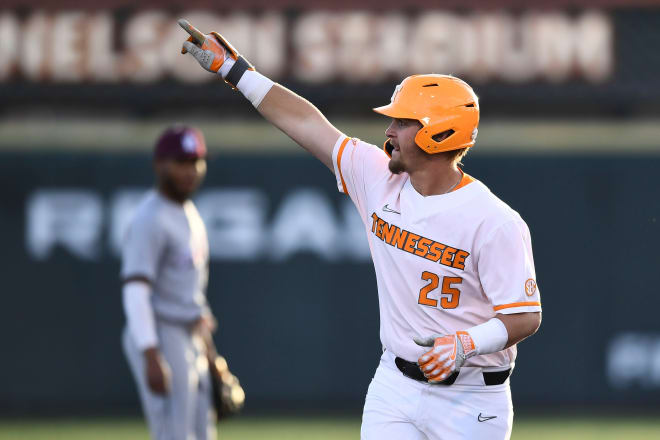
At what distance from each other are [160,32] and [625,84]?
3.98 metres

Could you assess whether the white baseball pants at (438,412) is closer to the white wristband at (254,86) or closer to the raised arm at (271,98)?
the raised arm at (271,98)

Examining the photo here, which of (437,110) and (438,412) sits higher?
(437,110)

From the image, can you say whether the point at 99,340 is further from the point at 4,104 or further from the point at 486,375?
the point at 486,375

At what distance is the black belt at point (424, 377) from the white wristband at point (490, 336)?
21cm

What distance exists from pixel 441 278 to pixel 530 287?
0.35 metres

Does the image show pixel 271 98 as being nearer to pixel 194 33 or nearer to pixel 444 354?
pixel 194 33

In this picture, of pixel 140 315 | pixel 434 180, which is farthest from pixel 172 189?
pixel 434 180

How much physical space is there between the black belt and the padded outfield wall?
5.54 m

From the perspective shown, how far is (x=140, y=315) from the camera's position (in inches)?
249

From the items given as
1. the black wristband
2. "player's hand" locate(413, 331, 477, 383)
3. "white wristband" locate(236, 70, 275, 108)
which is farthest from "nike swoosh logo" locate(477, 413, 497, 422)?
the black wristband

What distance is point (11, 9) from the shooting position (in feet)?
33.9

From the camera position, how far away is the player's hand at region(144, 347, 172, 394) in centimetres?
621

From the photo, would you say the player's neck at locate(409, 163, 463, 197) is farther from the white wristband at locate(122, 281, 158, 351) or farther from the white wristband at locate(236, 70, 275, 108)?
the white wristband at locate(122, 281, 158, 351)

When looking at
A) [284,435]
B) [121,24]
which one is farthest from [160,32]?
[284,435]
